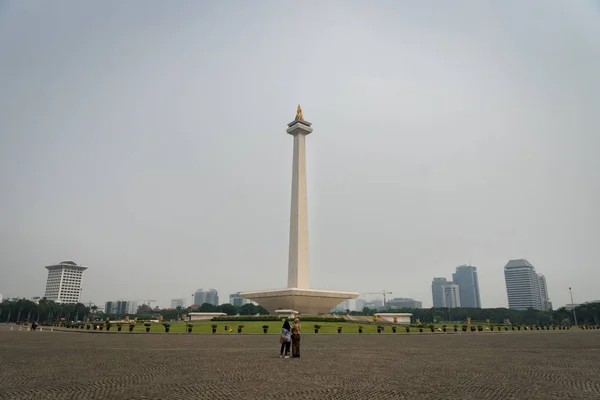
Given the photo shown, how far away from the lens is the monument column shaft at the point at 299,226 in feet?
208

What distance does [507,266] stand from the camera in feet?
640

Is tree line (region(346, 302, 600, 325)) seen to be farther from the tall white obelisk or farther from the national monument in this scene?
the tall white obelisk

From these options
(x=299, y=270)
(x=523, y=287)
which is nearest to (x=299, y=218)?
(x=299, y=270)

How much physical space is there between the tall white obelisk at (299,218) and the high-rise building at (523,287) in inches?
6126

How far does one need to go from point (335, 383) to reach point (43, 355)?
12.0 metres

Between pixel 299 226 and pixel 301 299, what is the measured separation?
11.3 m

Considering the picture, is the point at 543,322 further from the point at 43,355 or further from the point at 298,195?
the point at 43,355

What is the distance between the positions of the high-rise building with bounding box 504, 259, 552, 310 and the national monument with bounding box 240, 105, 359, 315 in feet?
489

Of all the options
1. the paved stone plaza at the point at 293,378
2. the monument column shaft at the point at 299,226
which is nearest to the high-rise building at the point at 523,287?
the monument column shaft at the point at 299,226

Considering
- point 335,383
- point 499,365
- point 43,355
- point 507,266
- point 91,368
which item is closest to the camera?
point 335,383

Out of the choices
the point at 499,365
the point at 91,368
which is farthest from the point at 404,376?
the point at 91,368

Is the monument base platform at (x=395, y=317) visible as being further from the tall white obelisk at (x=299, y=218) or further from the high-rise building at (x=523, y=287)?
the high-rise building at (x=523, y=287)

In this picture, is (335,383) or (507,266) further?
(507,266)

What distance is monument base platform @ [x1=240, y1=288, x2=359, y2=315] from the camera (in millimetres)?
58878
